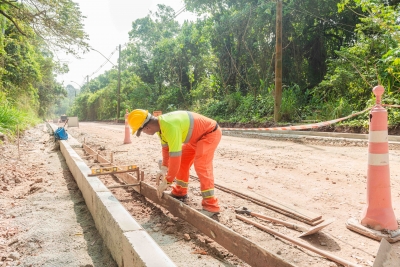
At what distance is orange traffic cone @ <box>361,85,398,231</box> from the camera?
297cm

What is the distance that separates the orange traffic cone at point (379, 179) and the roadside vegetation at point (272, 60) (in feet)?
22.7

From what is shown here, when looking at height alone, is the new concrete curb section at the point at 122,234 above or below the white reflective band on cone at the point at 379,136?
below

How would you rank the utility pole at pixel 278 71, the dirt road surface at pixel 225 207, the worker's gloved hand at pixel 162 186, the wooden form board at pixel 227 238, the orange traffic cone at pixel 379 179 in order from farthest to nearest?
the utility pole at pixel 278 71 < the worker's gloved hand at pixel 162 186 < the orange traffic cone at pixel 379 179 < the dirt road surface at pixel 225 207 < the wooden form board at pixel 227 238

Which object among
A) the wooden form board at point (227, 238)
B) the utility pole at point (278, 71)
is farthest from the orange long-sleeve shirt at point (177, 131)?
the utility pole at point (278, 71)

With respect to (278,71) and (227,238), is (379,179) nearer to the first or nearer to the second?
(227,238)

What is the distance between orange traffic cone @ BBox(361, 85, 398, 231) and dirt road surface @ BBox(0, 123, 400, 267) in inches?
9.2

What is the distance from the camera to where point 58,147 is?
10.7 m

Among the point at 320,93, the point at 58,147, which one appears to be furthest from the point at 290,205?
the point at 320,93

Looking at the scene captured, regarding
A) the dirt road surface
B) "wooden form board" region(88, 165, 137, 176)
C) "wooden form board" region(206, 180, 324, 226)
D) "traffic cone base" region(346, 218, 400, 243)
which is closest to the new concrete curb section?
the dirt road surface

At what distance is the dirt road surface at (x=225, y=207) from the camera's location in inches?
111

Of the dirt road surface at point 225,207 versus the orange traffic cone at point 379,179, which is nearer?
the dirt road surface at point 225,207

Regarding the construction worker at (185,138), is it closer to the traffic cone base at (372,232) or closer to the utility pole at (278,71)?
the traffic cone base at (372,232)

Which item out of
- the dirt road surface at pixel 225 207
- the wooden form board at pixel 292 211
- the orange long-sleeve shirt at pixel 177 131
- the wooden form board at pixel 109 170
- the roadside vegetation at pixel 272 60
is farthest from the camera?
the roadside vegetation at pixel 272 60

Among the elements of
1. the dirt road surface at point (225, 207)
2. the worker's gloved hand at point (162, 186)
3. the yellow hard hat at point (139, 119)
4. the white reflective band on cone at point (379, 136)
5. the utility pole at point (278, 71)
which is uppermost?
the utility pole at point (278, 71)
